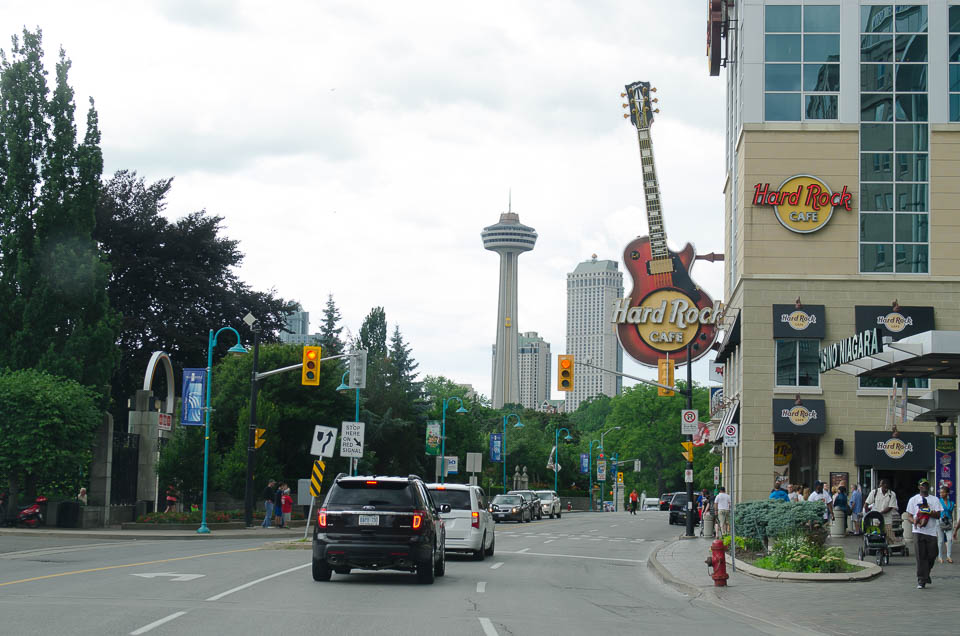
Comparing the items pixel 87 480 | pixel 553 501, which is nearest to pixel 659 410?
pixel 553 501

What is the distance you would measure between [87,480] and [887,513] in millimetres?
25676

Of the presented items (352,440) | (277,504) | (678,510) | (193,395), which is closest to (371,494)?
(352,440)

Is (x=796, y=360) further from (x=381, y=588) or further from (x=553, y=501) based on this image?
(x=381, y=588)

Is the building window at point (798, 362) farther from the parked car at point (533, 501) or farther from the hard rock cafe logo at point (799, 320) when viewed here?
the parked car at point (533, 501)

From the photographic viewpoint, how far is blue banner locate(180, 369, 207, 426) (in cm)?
3866

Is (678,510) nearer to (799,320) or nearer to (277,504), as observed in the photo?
(799,320)

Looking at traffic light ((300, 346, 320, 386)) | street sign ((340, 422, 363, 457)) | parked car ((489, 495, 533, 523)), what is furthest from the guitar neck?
street sign ((340, 422, 363, 457))

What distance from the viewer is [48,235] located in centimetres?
3903

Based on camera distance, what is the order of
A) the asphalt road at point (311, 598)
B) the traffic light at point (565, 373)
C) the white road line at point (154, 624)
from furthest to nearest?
the traffic light at point (565, 373) → the asphalt road at point (311, 598) → the white road line at point (154, 624)

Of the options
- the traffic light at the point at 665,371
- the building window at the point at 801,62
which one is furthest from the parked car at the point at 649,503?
the building window at the point at 801,62

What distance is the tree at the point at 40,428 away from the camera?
109 ft

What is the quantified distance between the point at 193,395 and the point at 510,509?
2026 centimetres

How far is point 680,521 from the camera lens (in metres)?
56.0

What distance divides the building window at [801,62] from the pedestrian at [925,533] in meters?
28.8
